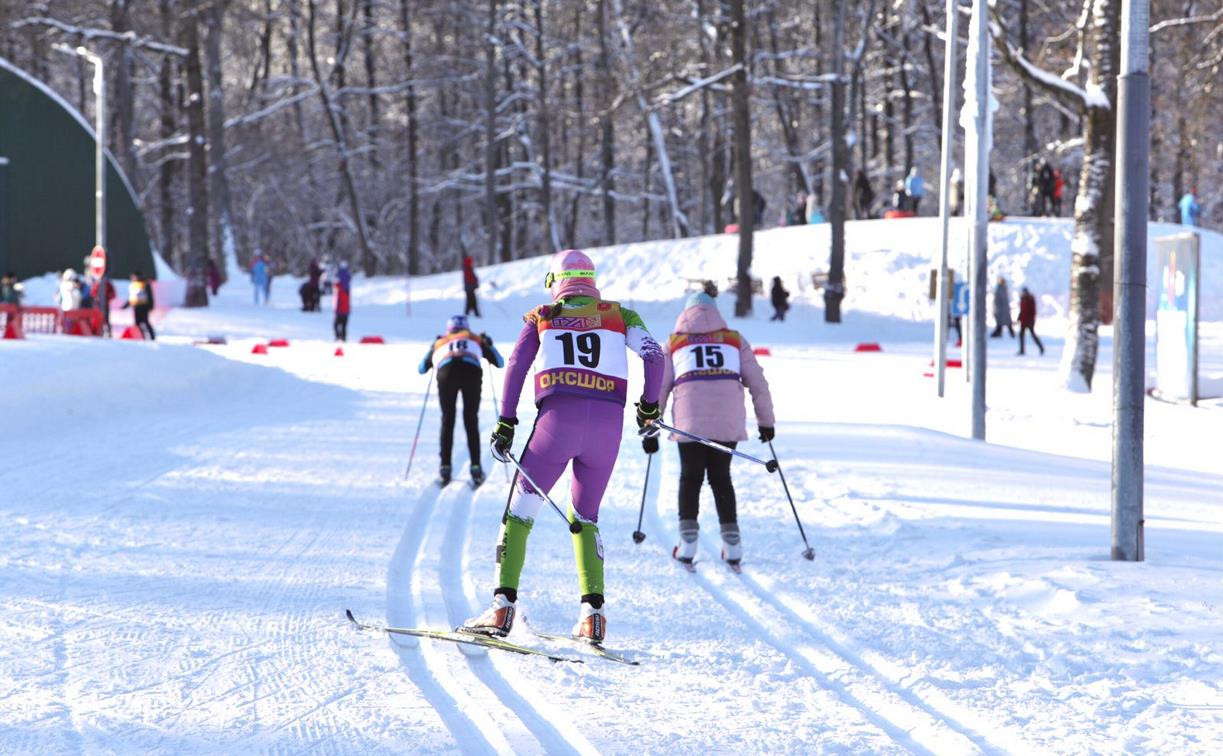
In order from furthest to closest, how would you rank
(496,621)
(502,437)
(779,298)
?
(779,298) → (502,437) → (496,621)

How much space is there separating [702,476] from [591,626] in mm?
2168

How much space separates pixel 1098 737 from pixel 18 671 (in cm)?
422

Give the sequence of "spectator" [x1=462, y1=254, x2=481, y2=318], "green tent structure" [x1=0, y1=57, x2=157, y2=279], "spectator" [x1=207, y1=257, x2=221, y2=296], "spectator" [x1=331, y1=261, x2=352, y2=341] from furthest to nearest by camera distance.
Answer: "spectator" [x1=207, y1=257, x2=221, y2=296] < "green tent structure" [x1=0, y1=57, x2=157, y2=279] < "spectator" [x1=462, y1=254, x2=481, y2=318] < "spectator" [x1=331, y1=261, x2=352, y2=341]

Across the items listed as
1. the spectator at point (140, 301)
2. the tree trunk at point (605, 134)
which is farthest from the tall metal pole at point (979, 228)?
the tree trunk at point (605, 134)

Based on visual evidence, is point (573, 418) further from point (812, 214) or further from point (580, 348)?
point (812, 214)

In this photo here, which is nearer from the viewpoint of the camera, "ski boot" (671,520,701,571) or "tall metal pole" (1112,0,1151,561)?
"tall metal pole" (1112,0,1151,561)

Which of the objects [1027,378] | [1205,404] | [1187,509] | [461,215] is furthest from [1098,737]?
[461,215]

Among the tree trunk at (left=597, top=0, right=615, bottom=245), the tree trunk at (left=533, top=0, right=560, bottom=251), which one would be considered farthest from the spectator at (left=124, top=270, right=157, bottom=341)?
the tree trunk at (left=533, top=0, right=560, bottom=251)

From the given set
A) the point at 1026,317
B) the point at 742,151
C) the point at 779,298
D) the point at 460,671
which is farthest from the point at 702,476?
the point at 779,298

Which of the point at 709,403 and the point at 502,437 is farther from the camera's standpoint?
the point at 709,403

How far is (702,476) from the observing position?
330 inches

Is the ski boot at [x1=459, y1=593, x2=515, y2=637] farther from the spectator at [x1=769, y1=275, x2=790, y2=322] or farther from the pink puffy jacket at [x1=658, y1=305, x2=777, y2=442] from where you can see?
the spectator at [x1=769, y1=275, x2=790, y2=322]

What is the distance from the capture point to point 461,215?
59.3m

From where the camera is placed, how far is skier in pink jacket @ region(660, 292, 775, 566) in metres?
8.27
